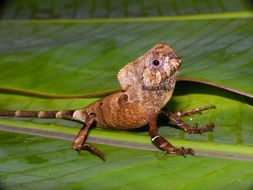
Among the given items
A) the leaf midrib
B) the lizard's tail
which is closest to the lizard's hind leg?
the lizard's tail

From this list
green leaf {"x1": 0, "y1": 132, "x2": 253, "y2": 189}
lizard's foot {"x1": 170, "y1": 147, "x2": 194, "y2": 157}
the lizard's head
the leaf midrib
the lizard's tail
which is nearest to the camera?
green leaf {"x1": 0, "y1": 132, "x2": 253, "y2": 189}

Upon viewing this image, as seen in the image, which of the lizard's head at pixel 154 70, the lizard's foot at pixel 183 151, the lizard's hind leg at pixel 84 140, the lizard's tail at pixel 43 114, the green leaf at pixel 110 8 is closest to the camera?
the lizard's foot at pixel 183 151

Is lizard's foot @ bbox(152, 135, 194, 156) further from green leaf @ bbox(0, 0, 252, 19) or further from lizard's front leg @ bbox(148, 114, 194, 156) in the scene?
green leaf @ bbox(0, 0, 252, 19)

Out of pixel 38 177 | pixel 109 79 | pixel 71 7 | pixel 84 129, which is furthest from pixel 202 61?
pixel 71 7

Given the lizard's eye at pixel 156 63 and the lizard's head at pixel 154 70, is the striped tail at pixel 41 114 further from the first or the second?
the lizard's eye at pixel 156 63

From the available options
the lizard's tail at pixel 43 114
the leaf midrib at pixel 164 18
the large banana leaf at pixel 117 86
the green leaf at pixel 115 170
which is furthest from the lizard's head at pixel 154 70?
the leaf midrib at pixel 164 18

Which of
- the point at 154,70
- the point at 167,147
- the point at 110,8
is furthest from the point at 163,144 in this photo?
the point at 110,8

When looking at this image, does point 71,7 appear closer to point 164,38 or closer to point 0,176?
point 164,38
